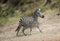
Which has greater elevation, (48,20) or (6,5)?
(6,5)

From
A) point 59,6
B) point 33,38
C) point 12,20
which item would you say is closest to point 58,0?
point 59,6

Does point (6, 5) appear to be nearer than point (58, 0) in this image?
No

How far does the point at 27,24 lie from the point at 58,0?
7667 mm

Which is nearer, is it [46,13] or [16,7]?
[46,13]

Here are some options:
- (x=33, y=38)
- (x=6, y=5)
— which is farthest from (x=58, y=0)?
(x=33, y=38)

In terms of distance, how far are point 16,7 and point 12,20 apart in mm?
4028

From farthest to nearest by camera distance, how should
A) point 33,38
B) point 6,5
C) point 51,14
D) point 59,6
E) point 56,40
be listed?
point 6,5 → point 59,6 → point 51,14 → point 33,38 → point 56,40

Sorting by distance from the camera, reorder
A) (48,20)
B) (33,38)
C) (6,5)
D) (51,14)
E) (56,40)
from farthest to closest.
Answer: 1. (6,5)
2. (51,14)
3. (48,20)
4. (33,38)
5. (56,40)

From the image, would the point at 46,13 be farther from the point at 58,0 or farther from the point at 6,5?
the point at 6,5

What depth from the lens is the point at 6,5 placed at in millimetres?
25562

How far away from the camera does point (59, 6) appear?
2070cm

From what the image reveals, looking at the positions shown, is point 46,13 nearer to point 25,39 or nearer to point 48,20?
point 48,20

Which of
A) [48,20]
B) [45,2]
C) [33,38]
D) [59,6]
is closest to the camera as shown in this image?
[33,38]

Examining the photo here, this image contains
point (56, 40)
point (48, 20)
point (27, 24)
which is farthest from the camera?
point (48, 20)
